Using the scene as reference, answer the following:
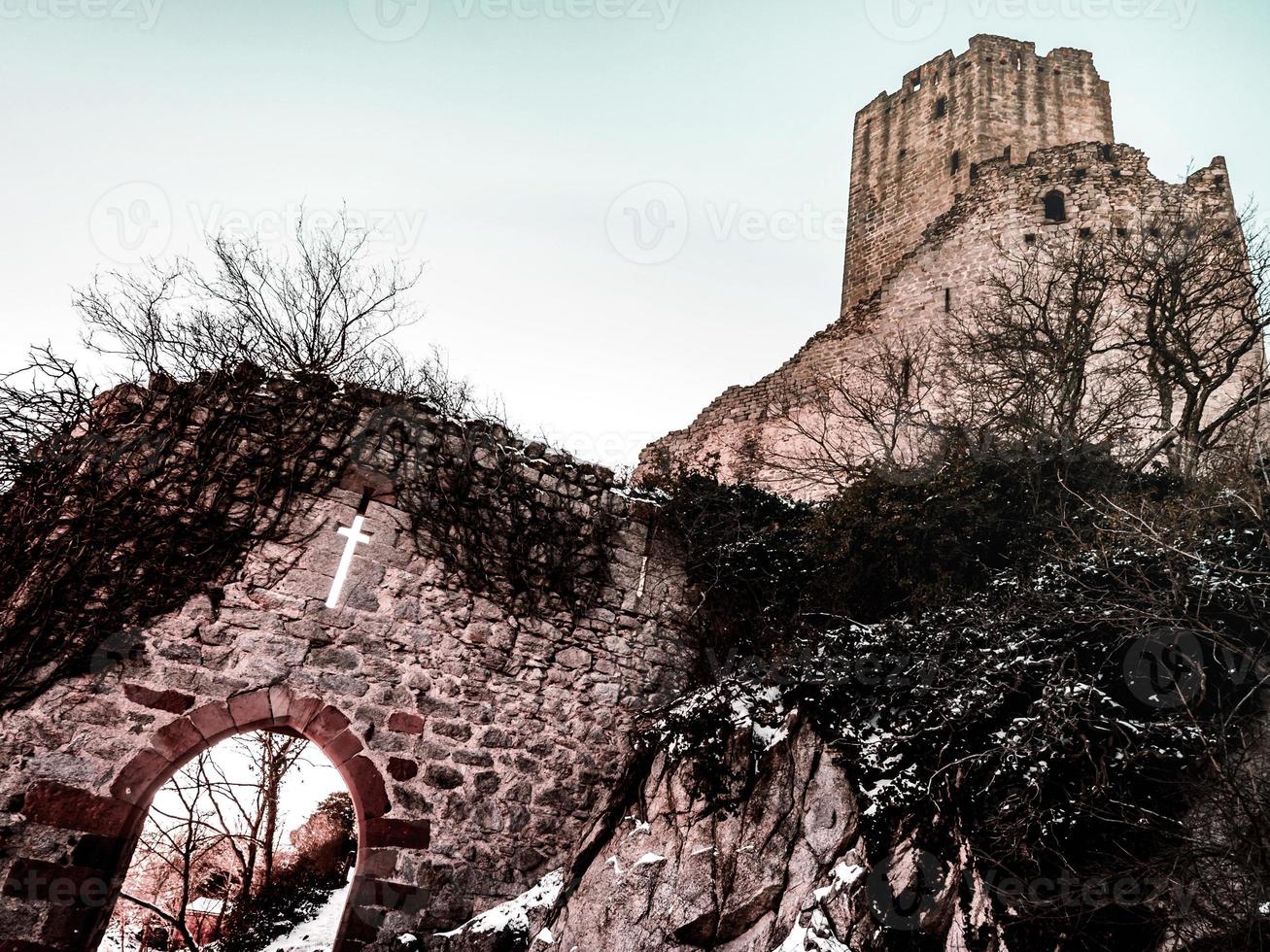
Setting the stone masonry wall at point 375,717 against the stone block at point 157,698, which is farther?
the stone block at point 157,698

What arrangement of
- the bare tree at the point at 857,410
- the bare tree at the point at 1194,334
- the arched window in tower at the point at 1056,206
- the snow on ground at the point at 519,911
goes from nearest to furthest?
the snow on ground at the point at 519,911 < the bare tree at the point at 1194,334 < the bare tree at the point at 857,410 < the arched window in tower at the point at 1056,206

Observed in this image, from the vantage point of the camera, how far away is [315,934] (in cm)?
863

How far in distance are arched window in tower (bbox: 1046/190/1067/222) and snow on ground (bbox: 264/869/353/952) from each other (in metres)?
13.4

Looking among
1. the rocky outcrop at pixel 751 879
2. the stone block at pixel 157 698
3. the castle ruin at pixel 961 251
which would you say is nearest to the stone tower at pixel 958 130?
the castle ruin at pixel 961 251

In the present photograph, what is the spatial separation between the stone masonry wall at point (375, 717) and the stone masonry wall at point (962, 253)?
674 cm

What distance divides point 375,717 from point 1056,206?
42.7ft

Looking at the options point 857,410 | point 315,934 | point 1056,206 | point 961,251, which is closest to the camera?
point 315,934

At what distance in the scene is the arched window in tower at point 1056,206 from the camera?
1304cm

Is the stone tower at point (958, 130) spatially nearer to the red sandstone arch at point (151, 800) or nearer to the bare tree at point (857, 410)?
the bare tree at point (857, 410)

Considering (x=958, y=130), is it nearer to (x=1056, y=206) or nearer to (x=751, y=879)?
(x=1056, y=206)

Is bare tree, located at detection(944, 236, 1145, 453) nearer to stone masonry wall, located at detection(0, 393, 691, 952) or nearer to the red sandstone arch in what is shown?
stone masonry wall, located at detection(0, 393, 691, 952)

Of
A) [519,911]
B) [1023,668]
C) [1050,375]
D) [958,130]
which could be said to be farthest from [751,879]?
[958,130]

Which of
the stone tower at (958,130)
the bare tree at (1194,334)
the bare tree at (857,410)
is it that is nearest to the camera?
the bare tree at (1194,334)

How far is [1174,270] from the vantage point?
340 inches
